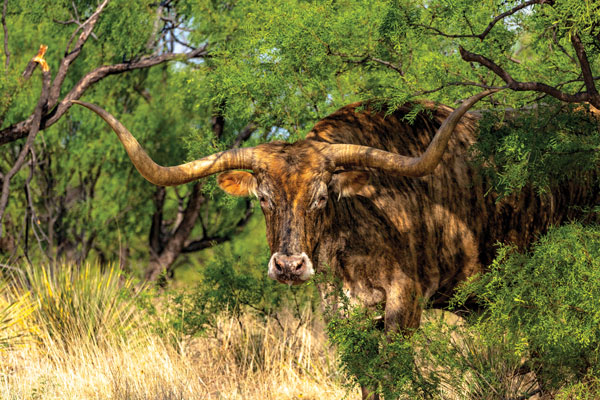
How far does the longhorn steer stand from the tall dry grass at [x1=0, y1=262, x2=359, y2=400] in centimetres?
93

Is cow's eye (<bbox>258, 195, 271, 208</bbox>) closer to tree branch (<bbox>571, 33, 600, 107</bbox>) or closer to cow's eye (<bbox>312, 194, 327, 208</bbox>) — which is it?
cow's eye (<bbox>312, 194, 327, 208</bbox>)

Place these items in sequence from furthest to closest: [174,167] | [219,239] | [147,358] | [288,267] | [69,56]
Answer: [219,239]
[69,56]
[147,358]
[174,167]
[288,267]

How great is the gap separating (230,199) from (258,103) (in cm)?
99

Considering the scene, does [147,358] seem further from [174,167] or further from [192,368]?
[174,167]

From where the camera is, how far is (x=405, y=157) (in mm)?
5340

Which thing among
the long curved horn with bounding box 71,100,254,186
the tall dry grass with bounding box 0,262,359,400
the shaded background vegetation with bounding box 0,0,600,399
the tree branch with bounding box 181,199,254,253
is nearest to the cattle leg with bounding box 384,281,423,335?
the shaded background vegetation with bounding box 0,0,600,399

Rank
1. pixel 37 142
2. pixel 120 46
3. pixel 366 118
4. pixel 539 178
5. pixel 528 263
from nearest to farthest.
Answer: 1. pixel 528 263
2. pixel 539 178
3. pixel 366 118
4. pixel 120 46
5. pixel 37 142

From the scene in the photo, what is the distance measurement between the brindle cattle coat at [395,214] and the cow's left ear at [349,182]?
11 millimetres

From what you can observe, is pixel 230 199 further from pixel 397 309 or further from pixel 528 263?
pixel 528 263

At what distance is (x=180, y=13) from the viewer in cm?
1150

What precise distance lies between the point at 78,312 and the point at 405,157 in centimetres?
448

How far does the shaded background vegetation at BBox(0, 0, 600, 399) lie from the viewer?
507cm

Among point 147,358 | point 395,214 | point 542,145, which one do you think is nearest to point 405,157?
point 395,214

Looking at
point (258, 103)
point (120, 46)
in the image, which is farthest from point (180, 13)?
A: point (258, 103)
